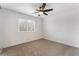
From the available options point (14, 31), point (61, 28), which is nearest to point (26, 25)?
point (14, 31)

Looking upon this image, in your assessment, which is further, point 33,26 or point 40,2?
point 33,26

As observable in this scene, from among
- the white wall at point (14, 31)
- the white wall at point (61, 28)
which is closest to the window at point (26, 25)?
the white wall at point (14, 31)

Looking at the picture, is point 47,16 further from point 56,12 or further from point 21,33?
point 21,33

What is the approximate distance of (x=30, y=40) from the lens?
126 centimetres

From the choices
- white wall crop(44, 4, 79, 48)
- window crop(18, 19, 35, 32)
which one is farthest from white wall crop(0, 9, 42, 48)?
white wall crop(44, 4, 79, 48)

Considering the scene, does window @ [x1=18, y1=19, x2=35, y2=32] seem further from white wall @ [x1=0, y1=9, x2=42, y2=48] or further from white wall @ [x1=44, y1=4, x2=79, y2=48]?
white wall @ [x1=44, y1=4, x2=79, y2=48]

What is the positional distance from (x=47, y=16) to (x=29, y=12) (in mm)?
292

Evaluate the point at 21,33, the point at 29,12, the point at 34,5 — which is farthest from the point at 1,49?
the point at 34,5

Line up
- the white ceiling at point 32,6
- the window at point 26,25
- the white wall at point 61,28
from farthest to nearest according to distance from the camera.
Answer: the white wall at point 61,28, the window at point 26,25, the white ceiling at point 32,6

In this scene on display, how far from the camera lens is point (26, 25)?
1.06 m

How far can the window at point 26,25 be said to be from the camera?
104 centimetres

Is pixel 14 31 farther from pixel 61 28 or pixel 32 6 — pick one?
pixel 61 28

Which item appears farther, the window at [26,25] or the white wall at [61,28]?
the white wall at [61,28]

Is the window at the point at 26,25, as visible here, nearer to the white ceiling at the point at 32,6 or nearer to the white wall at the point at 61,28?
the white ceiling at the point at 32,6
